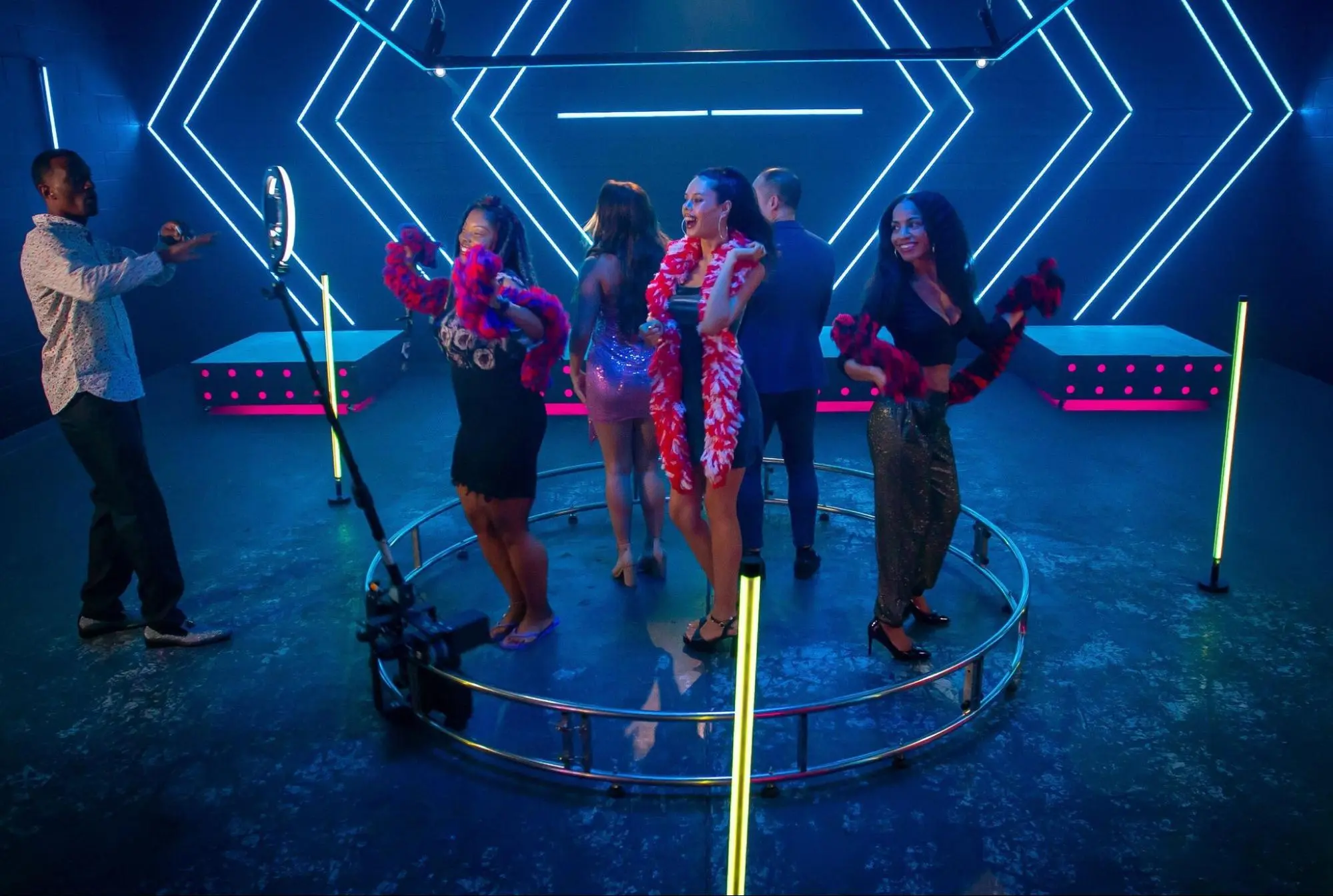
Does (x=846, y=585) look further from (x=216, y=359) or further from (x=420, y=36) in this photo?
(x=420, y=36)

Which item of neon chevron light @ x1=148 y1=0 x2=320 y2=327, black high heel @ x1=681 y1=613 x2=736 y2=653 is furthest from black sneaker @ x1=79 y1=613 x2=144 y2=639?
neon chevron light @ x1=148 y1=0 x2=320 y2=327

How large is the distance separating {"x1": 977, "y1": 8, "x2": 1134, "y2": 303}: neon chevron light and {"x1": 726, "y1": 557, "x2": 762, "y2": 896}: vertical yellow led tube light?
7.08 metres

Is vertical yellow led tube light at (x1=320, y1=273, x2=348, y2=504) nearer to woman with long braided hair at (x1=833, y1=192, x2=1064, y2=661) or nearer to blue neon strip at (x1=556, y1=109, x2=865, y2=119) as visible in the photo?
woman with long braided hair at (x1=833, y1=192, x2=1064, y2=661)

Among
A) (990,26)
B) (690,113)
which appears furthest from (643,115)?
(990,26)

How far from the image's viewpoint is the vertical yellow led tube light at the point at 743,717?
1.63 m

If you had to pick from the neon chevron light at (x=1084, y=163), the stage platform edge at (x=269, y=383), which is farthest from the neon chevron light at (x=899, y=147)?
the stage platform edge at (x=269, y=383)

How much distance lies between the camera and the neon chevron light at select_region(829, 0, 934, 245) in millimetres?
7734

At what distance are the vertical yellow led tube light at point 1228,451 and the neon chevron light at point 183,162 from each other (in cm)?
633

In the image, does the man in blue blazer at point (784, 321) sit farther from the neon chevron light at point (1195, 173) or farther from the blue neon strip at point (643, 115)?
the neon chevron light at point (1195, 173)

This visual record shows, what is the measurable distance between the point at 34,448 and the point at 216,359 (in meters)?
1.18

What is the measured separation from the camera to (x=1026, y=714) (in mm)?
3088

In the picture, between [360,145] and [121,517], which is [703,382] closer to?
[121,517]

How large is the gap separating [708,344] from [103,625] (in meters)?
2.36


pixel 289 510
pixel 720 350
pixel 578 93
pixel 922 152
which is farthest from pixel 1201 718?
pixel 578 93
